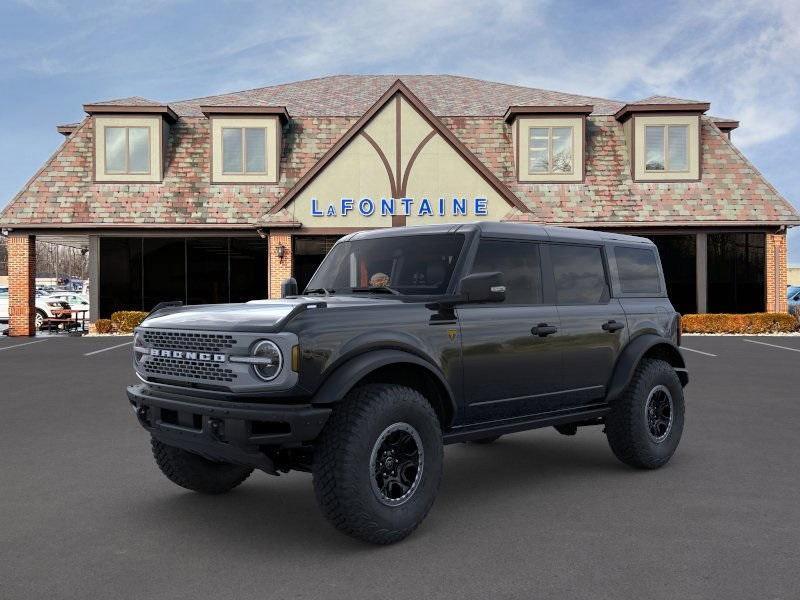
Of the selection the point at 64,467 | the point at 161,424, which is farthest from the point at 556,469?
the point at 64,467

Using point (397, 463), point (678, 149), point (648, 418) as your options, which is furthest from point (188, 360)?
point (678, 149)

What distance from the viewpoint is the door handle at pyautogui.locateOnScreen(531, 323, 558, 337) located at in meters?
5.41

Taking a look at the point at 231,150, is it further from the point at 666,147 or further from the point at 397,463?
the point at 397,463

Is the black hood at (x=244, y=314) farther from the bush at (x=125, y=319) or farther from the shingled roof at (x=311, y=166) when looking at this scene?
the bush at (x=125, y=319)

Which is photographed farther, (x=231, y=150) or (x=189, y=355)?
(x=231, y=150)

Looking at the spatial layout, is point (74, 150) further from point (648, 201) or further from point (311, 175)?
point (648, 201)

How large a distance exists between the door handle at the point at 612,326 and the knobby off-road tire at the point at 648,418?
0.47 metres

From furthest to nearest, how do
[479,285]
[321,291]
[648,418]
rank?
[648,418] → [321,291] → [479,285]

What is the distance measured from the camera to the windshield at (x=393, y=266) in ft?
17.5

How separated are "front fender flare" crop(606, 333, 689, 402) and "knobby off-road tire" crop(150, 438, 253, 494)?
3.05 metres

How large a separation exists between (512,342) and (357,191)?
17.1 m

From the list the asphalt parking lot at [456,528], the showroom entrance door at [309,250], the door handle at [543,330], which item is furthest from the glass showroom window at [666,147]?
the door handle at [543,330]

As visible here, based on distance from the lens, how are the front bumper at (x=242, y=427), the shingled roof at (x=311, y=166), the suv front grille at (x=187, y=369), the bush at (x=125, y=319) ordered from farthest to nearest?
1. the bush at (x=125, y=319)
2. the shingled roof at (x=311, y=166)
3. the suv front grille at (x=187, y=369)
4. the front bumper at (x=242, y=427)

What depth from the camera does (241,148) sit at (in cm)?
2314
